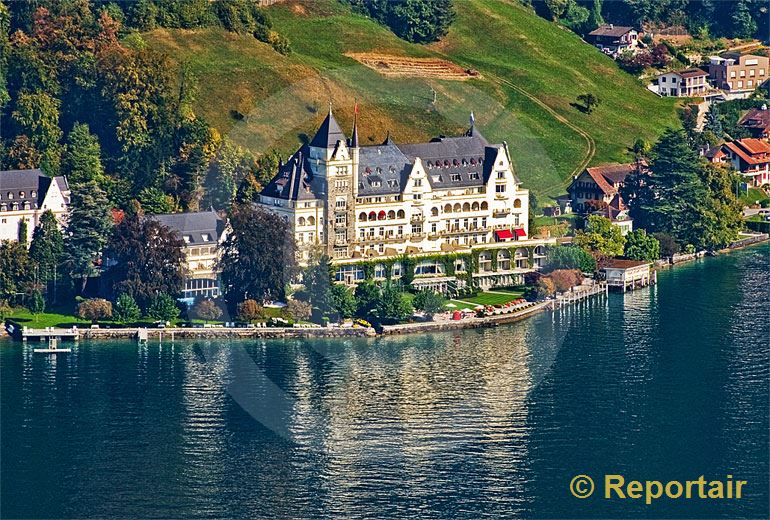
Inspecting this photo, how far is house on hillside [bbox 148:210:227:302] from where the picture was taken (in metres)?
176

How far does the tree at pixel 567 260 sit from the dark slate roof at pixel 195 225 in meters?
28.7

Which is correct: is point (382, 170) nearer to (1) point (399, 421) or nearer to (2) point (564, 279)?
(2) point (564, 279)

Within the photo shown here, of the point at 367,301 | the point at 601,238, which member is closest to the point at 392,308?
the point at 367,301

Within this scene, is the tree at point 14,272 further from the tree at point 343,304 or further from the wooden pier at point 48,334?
the tree at point 343,304

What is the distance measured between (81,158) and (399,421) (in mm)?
57244

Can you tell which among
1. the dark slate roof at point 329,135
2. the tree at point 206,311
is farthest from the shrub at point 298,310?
the dark slate roof at point 329,135

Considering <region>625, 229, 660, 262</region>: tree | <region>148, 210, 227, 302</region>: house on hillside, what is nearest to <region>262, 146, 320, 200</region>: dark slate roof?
<region>148, 210, 227, 302</region>: house on hillside

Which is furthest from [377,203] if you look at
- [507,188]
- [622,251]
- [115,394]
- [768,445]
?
[768,445]

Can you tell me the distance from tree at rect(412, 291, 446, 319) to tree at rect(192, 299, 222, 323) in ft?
52.0

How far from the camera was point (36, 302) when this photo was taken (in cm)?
17288

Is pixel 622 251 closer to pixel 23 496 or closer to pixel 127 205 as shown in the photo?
pixel 127 205

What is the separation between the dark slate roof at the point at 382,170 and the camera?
182750 millimetres

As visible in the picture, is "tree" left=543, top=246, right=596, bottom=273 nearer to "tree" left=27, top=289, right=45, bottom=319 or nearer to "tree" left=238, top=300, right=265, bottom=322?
"tree" left=238, top=300, right=265, bottom=322

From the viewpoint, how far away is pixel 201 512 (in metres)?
127
